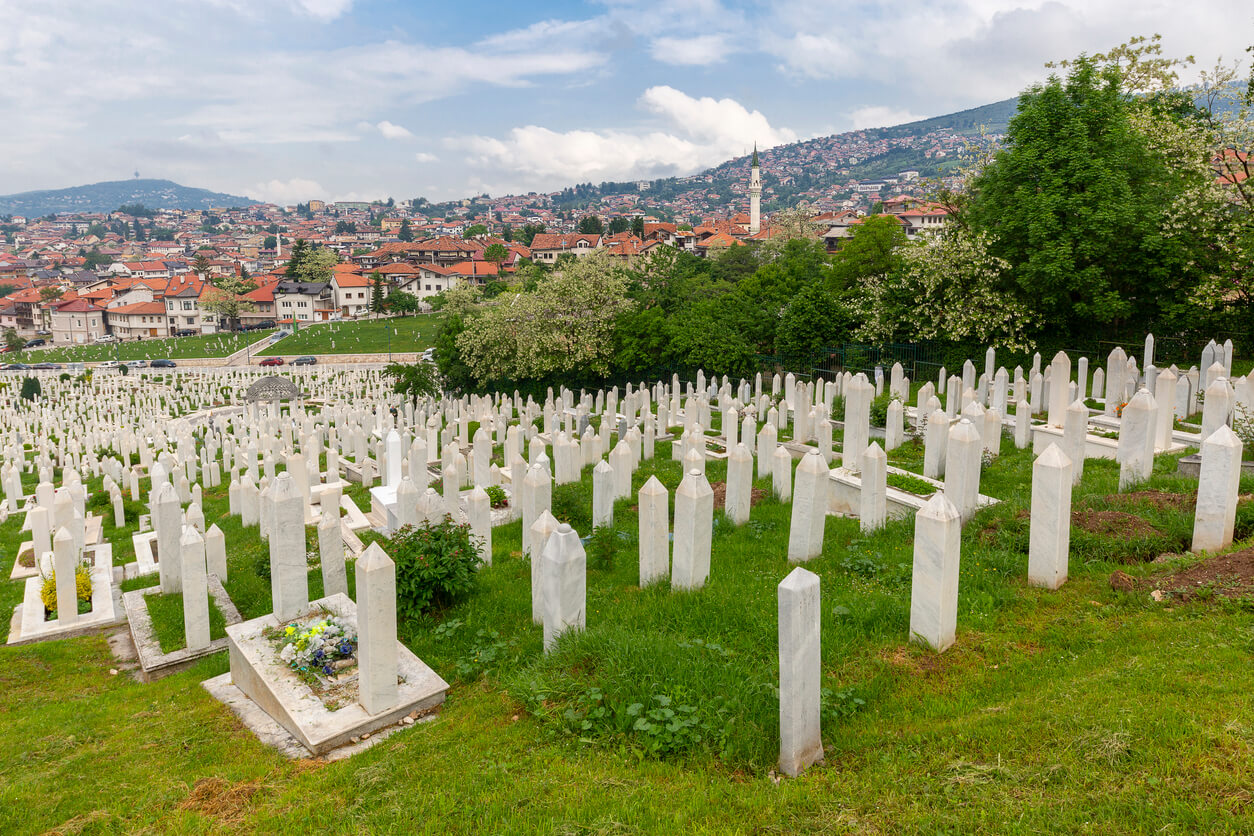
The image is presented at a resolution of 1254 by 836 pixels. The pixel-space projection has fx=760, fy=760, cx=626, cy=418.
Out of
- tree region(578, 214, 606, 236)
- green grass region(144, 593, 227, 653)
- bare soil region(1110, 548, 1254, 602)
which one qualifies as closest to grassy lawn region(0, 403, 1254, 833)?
bare soil region(1110, 548, 1254, 602)

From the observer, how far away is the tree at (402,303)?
96625 mm

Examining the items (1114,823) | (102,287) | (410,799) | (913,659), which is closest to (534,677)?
(410,799)

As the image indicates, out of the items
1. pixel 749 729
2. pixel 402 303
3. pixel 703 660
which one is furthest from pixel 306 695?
pixel 402 303

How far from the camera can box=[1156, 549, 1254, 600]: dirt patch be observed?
497cm

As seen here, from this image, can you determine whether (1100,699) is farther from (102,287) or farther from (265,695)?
(102,287)

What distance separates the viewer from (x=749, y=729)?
4.20 metres

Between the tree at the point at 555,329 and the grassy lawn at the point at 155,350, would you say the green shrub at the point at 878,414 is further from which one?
the grassy lawn at the point at 155,350

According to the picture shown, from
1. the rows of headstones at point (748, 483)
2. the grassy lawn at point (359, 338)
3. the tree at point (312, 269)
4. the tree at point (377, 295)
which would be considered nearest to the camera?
the rows of headstones at point (748, 483)

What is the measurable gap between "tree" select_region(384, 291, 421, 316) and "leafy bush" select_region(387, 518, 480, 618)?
9464 centimetres

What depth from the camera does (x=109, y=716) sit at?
605 centimetres

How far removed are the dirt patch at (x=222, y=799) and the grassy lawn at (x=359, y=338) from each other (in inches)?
2663

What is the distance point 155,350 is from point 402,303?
27842 mm

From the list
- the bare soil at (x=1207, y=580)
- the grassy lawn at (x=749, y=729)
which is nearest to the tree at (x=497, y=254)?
the grassy lawn at (x=749, y=729)

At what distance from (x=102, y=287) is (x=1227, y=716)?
14377cm
